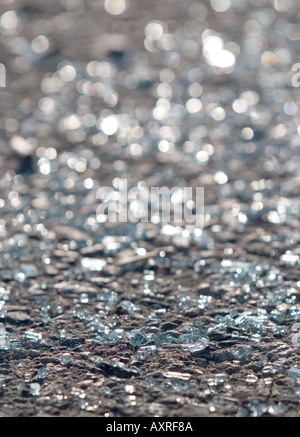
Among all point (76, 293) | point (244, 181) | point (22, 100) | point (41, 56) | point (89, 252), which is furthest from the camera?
point (41, 56)

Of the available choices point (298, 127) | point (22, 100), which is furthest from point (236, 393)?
point (22, 100)

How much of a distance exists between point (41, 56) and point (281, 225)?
4.34 feet

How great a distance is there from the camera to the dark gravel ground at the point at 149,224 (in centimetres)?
139

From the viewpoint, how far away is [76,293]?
5.50 feet

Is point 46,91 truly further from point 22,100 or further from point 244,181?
point 244,181

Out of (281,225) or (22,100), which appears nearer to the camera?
(281,225)

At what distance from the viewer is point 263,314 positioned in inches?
62.1

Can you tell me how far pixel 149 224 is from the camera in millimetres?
1949

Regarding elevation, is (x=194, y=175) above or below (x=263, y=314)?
above

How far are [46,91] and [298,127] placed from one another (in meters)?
0.88

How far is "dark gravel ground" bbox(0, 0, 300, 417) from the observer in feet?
4.57
